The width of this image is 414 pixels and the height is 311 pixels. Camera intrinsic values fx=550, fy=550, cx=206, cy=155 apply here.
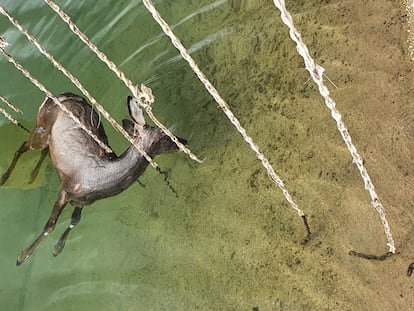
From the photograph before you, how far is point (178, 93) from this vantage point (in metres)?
4.58

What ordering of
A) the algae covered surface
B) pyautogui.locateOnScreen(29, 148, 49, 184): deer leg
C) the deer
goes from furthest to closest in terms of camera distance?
pyautogui.locateOnScreen(29, 148, 49, 184): deer leg < the deer < the algae covered surface

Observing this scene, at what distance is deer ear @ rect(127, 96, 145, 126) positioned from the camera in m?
4.00

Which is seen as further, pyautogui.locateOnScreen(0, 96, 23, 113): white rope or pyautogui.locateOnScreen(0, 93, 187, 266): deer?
pyautogui.locateOnScreen(0, 96, 23, 113): white rope

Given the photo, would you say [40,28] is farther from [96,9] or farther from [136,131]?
[136,131]

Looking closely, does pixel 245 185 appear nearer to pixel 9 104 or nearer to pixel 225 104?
pixel 225 104

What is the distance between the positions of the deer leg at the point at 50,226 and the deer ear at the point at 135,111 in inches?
33.8

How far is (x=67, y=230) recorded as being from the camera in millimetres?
4309

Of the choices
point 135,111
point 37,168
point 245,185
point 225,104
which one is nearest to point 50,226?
point 37,168

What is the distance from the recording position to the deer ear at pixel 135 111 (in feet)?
13.1

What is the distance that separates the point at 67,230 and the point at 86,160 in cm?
58

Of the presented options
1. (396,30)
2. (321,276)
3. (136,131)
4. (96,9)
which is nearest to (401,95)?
(396,30)

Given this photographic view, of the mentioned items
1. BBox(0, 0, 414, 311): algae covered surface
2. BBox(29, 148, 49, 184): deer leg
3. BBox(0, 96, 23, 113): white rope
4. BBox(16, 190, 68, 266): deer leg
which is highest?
BBox(0, 96, 23, 113): white rope

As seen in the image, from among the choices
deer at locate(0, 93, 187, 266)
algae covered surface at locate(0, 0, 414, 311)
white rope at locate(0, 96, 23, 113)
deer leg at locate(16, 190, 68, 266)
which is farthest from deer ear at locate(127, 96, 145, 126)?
white rope at locate(0, 96, 23, 113)

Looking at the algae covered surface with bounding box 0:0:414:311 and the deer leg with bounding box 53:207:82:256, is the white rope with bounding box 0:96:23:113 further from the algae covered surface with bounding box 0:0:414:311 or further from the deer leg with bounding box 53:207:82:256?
the deer leg with bounding box 53:207:82:256
